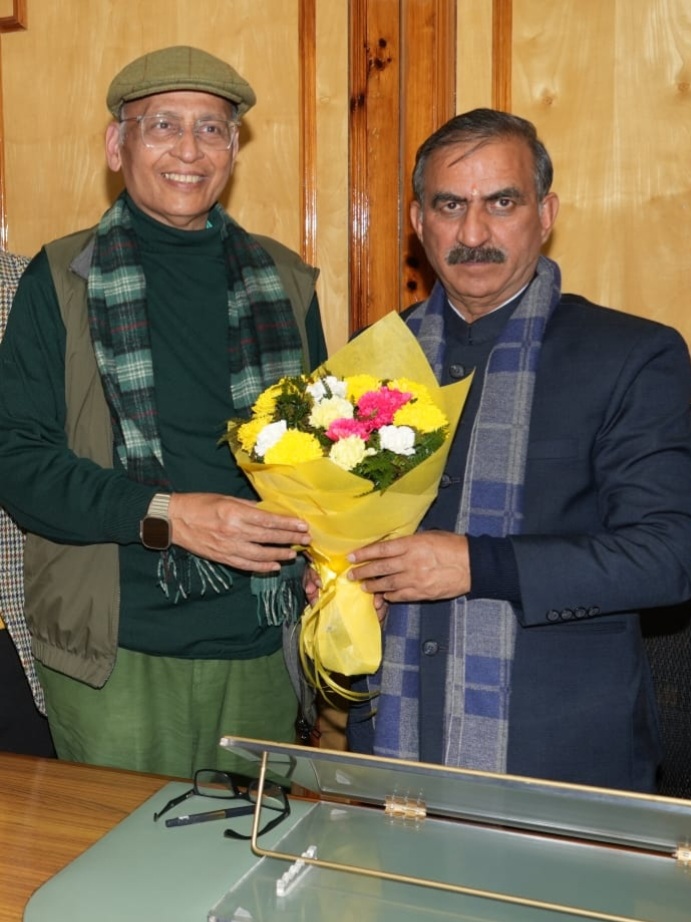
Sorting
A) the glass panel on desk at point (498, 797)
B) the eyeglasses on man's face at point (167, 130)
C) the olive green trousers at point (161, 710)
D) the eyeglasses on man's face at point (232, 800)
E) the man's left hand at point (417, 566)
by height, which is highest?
the eyeglasses on man's face at point (167, 130)

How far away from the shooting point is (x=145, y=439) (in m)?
1.97

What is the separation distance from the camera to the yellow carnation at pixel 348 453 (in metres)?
1.51

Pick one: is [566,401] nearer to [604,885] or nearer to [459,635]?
[459,635]

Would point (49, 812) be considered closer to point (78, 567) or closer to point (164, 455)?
point (78, 567)

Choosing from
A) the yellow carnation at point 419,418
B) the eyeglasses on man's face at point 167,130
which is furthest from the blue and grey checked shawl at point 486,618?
the eyeglasses on man's face at point 167,130

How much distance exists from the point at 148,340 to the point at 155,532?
401 millimetres

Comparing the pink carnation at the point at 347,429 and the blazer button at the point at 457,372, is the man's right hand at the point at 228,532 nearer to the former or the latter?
the pink carnation at the point at 347,429

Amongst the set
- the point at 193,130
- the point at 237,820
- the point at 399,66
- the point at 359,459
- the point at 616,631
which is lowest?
the point at 237,820

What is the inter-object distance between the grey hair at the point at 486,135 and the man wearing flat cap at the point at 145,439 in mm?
439

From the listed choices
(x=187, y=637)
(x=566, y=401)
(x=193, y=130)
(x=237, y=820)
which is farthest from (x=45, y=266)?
(x=237, y=820)

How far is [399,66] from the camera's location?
2701 mm

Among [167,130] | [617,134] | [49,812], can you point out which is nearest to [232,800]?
[49,812]

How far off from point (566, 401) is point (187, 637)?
84 cm

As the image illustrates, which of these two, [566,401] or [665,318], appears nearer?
[566,401]
